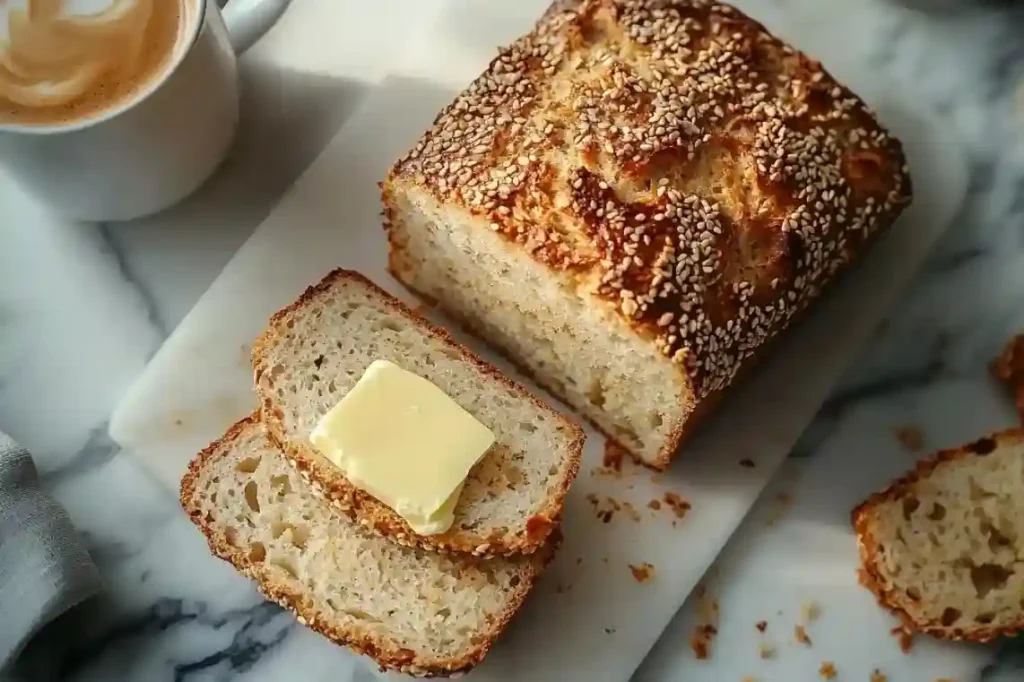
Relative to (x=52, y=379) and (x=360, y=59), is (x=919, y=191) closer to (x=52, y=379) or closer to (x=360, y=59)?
(x=360, y=59)

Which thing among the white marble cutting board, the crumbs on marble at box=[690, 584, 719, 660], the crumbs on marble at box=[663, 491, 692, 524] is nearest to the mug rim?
the white marble cutting board

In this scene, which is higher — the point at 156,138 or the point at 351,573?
the point at 156,138

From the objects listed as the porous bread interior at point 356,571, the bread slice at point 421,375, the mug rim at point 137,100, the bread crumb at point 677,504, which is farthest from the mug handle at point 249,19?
the bread crumb at point 677,504

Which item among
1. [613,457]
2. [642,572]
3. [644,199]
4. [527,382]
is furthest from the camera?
[527,382]

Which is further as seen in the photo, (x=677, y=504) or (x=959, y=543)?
(x=677, y=504)

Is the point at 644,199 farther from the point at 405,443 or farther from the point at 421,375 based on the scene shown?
the point at 405,443

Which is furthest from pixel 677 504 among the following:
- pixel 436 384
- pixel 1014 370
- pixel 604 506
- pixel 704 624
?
pixel 1014 370

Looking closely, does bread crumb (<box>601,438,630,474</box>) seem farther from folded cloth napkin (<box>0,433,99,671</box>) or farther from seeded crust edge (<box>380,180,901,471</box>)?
folded cloth napkin (<box>0,433,99,671</box>)

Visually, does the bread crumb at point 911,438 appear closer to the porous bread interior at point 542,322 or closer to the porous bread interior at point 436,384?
the porous bread interior at point 542,322
